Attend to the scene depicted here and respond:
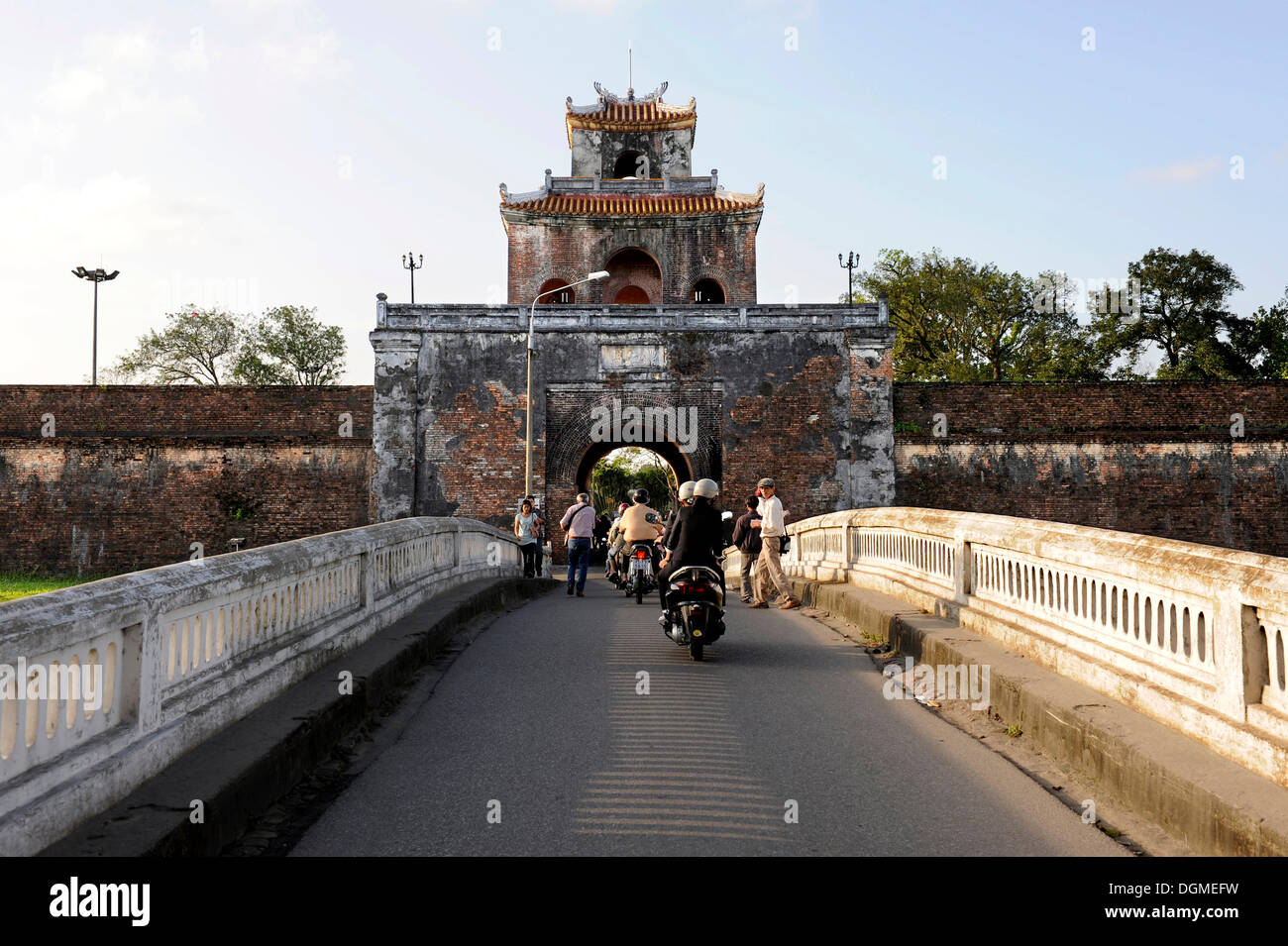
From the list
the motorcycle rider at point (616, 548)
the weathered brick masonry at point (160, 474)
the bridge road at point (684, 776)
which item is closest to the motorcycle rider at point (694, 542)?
the bridge road at point (684, 776)

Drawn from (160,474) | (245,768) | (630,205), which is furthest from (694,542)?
(630,205)

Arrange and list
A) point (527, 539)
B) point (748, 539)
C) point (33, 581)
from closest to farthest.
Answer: point (748, 539), point (527, 539), point (33, 581)

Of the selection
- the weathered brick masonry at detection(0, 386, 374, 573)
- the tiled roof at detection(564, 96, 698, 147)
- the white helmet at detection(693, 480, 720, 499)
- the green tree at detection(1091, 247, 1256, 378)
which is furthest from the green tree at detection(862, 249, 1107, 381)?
the white helmet at detection(693, 480, 720, 499)

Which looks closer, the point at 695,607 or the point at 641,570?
the point at 695,607

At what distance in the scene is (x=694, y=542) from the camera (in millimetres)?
8664

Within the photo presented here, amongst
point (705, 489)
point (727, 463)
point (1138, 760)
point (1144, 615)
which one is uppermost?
point (727, 463)

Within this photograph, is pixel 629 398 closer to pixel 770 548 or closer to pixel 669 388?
pixel 669 388

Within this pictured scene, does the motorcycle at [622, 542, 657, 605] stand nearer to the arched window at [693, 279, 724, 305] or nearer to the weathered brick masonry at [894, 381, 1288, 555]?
the weathered brick masonry at [894, 381, 1288, 555]

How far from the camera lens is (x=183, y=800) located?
348cm

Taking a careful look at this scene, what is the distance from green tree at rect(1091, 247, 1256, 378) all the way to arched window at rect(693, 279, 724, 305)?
789 inches

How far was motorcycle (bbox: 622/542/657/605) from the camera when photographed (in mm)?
13625

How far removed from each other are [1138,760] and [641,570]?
9851mm

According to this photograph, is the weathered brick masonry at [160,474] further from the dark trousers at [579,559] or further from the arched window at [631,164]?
the arched window at [631,164]

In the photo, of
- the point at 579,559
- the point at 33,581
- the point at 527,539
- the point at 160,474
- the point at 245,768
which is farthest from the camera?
the point at 160,474
